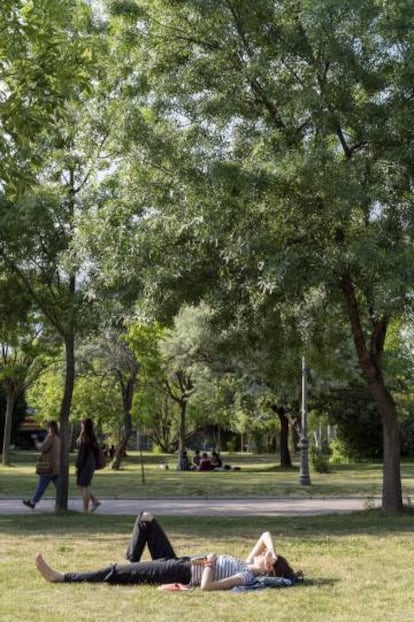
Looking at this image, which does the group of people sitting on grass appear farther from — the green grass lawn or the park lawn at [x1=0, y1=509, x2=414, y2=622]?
the park lawn at [x1=0, y1=509, x2=414, y2=622]

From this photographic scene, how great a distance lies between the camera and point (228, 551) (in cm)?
1106

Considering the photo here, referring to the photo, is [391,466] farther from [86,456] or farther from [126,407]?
[126,407]

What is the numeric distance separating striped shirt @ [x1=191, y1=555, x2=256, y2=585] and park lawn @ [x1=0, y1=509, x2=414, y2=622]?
252mm

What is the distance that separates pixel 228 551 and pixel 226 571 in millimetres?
2708

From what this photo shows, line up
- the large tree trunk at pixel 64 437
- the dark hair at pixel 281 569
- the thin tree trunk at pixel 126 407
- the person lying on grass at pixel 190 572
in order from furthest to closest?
1. the thin tree trunk at pixel 126 407
2. the large tree trunk at pixel 64 437
3. the dark hair at pixel 281 569
4. the person lying on grass at pixel 190 572

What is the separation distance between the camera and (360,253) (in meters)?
12.2

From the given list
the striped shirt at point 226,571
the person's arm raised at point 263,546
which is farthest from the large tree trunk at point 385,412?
the striped shirt at point 226,571

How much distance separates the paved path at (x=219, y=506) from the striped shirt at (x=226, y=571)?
8634mm

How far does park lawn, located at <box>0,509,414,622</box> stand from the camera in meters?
7.19

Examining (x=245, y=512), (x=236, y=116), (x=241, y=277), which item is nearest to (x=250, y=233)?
(x=241, y=277)

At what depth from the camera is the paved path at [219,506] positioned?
17.8 m

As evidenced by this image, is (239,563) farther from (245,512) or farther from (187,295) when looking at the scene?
(245,512)

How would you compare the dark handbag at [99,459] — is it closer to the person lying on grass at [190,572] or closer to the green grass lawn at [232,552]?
the green grass lawn at [232,552]

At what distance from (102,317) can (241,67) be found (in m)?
4.99
